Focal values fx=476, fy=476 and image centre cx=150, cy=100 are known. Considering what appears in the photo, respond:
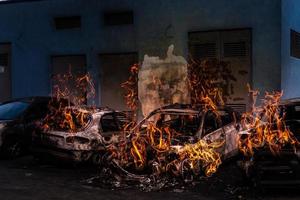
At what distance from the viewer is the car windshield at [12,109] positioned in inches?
502

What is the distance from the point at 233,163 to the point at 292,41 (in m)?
6.36

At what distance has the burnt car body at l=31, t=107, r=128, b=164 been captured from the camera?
10844 millimetres

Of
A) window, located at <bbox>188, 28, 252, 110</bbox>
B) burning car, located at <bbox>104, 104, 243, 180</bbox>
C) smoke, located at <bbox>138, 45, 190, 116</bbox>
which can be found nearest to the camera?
burning car, located at <bbox>104, 104, 243, 180</bbox>

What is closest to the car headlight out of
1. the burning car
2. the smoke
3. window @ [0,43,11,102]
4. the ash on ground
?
the burning car

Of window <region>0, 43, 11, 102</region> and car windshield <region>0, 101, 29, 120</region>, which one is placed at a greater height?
window <region>0, 43, 11, 102</region>

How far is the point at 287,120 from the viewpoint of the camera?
31.3ft

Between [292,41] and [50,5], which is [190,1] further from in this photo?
[50,5]

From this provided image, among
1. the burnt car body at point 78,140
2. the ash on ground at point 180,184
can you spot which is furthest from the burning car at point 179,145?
the burnt car body at point 78,140

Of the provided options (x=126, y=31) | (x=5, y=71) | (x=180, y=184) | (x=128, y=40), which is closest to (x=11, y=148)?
(x=180, y=184)

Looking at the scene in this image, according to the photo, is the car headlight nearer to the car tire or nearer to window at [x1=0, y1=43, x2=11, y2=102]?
the car tire

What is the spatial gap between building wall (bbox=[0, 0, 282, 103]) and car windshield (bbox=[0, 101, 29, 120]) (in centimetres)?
446

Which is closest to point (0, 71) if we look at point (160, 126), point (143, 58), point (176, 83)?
point (143, 58)

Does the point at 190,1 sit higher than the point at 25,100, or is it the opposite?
the point at 190,1

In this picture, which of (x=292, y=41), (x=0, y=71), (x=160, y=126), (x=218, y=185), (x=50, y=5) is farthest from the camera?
(x=0, y=71)
